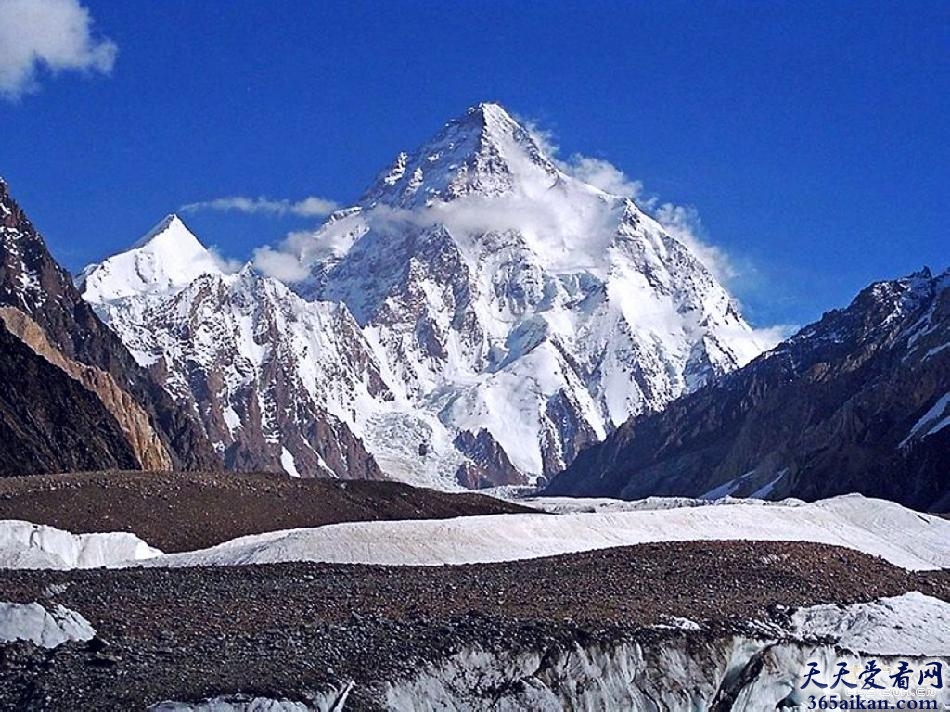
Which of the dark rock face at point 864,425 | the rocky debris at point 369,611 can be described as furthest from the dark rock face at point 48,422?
the dark rock face at point 864,425

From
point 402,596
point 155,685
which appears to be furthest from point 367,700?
point 402,596

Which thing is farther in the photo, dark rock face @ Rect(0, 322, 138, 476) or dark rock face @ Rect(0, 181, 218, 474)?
dark rock face @ Rect(0, 181, 218, 474)

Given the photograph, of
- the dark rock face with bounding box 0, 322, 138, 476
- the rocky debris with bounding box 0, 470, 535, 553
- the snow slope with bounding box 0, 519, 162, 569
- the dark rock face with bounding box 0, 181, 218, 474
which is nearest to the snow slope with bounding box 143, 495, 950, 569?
the snow slope with bounding box 0, 519, 162, 569

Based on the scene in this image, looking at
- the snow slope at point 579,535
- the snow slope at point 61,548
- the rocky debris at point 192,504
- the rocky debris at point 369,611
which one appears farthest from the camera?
the rocky debris at point 192,504

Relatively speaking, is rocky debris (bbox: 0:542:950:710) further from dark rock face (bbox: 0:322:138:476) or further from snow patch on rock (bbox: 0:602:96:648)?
dark rock face (bbox: 0:322:138:476)

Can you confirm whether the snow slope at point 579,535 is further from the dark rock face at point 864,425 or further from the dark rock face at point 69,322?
the dark rock face at point 69,322

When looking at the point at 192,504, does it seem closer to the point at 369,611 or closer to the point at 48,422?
the point at 369,611

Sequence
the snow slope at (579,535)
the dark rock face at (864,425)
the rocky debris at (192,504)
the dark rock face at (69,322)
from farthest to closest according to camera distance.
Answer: the dark rock face at (69,322) → the dark rock face at (864,425) → the rocky debris at (192,504) → the snow slope at (579,535)
